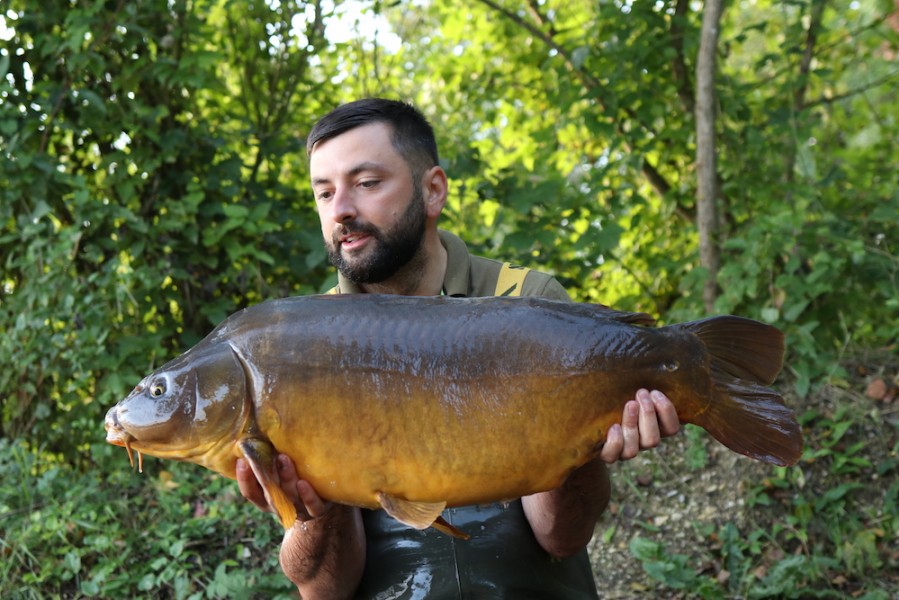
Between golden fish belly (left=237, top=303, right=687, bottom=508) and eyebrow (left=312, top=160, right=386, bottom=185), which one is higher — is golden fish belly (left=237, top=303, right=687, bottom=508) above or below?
below

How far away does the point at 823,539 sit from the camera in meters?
3.08

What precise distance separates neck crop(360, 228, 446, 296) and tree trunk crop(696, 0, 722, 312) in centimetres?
188

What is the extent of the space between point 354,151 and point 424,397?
732 millimetres

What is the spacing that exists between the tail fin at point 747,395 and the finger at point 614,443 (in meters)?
0.16

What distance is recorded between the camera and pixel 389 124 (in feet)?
6.93

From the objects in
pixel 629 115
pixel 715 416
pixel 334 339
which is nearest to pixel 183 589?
pixel 334 339

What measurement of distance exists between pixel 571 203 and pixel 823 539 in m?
1.60

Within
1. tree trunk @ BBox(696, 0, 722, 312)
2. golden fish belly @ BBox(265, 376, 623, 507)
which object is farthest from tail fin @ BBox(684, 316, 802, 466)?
tree trunk @ BBox(696, 0, 722, 312)

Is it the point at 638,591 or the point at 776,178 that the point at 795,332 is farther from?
the point at 638,591

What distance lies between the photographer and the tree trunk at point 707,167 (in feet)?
12.4

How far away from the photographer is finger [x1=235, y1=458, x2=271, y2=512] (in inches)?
60.1

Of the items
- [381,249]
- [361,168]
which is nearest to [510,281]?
[381,249]

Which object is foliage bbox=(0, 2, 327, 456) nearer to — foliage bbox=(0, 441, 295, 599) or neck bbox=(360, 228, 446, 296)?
foliage bbox=(0, 441, 295, 599)

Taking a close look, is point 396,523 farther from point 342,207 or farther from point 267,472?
point 342,207
